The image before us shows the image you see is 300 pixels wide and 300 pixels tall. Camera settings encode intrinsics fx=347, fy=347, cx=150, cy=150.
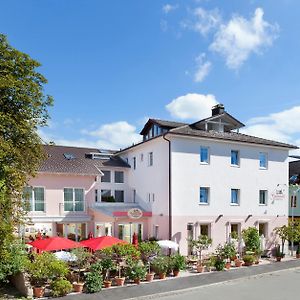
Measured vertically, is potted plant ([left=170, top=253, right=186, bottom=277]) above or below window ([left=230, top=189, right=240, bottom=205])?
below

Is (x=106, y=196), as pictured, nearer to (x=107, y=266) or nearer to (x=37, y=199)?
(x=37, y=199)

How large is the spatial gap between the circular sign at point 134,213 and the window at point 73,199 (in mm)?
4982

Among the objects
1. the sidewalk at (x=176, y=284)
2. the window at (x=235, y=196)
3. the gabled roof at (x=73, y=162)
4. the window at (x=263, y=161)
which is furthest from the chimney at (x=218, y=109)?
the sidewalk at (x=176, y=284)

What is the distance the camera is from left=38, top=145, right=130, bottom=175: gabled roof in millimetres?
29303

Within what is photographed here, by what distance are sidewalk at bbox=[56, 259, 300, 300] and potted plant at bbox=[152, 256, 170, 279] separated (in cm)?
63

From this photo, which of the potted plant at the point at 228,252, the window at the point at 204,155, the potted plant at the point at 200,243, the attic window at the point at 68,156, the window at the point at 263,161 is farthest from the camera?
the attic window at the point at 68,156

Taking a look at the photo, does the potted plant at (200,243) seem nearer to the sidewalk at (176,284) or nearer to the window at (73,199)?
the sidewalk at (176,284)

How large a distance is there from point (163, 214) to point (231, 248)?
5.75 meters

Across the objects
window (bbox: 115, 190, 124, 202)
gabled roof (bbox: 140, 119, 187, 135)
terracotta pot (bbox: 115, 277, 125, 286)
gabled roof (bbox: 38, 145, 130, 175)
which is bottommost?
terracotta pot (bbox: 115, 277, 125, 286)

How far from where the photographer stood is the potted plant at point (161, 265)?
801 inches

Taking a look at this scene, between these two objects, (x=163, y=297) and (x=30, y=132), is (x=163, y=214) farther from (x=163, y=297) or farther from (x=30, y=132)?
(x=30, y=132)

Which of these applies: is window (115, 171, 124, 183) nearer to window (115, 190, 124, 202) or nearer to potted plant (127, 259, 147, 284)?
window (115, 190, 124, 202)

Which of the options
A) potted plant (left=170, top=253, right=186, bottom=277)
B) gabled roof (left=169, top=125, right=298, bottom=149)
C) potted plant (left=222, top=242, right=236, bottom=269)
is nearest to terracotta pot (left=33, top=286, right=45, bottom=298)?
potted plant (left=170, top=253, right=186, bottom=277)

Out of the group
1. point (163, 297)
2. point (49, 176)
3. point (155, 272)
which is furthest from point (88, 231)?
point (163, 297)
